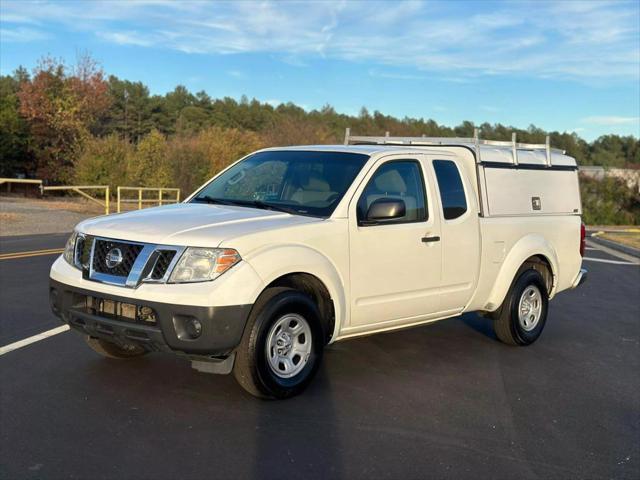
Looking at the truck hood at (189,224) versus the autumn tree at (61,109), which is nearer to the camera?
the truck hood at (189,224)

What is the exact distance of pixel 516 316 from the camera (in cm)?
710

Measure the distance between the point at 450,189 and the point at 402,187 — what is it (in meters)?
0.59

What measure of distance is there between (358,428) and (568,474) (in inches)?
51.5

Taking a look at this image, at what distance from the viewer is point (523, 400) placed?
5441 millimetres

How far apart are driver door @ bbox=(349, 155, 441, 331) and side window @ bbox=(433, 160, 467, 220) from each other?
18 cm

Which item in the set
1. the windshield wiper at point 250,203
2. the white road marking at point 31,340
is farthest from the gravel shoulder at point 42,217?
the windshield wiper at point 250,203

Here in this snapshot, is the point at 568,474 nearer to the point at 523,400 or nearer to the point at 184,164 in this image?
the point at 523,400

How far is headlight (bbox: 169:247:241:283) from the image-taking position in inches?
185

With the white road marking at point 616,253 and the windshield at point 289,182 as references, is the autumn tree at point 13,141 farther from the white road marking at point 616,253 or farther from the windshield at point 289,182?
the windshield at point 289,182

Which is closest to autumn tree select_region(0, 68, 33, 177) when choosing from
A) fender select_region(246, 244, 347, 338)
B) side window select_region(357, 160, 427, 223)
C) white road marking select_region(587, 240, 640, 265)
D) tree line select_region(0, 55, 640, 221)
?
tree line select_region(0, 55, 640, 221)

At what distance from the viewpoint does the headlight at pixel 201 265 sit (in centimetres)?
469

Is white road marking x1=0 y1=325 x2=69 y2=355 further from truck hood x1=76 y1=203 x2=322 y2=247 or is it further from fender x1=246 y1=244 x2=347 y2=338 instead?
fender x1=246 y1=244 x2=347 y2=338

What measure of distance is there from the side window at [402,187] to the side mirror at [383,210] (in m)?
0.13

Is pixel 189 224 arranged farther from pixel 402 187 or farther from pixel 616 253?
pixel 616 253
